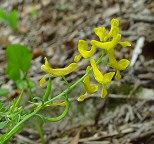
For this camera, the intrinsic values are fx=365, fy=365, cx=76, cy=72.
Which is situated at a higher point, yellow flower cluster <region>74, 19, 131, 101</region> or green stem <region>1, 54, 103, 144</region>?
yellow flower cluster <region>74, 19, 131, 101</region>

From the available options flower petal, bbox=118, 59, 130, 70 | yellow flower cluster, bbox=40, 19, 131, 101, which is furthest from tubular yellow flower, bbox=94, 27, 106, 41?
flower petal, bbox=118, 59, 130, 70

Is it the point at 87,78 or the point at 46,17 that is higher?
the point at 46,17

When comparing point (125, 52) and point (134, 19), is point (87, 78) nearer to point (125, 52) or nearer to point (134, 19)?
point (125, 52)

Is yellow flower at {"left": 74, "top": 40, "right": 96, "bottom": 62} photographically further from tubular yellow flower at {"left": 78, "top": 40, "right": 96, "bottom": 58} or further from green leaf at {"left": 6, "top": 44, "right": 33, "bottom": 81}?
green leaf at {"left": 6, "top": 44, "right": 33, "bottom": 81}

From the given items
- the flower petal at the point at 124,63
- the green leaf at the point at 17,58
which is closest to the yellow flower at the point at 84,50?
the flower petal at the point at 124,63

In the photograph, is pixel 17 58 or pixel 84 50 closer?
pixel 84 50

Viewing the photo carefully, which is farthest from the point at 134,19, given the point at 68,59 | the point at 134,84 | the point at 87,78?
the point at 87,78

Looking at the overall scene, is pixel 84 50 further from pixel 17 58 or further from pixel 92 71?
pixel 17 58

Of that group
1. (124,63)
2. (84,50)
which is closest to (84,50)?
(84,50)
